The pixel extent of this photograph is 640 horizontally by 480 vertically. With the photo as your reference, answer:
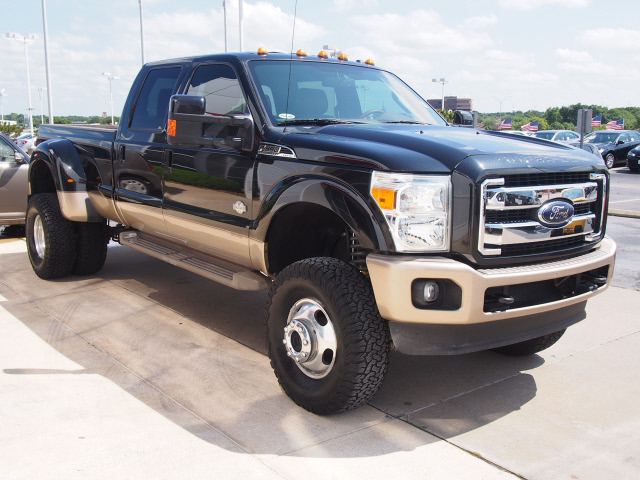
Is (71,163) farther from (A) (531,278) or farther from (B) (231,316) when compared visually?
(A) (531,278)

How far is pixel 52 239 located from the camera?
6.15m

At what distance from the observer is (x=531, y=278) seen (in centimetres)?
322

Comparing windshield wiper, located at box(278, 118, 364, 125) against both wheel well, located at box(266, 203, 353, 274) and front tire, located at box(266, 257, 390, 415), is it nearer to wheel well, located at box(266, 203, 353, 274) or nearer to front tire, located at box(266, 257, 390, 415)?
wheel well, located at box(266, 203, 353, 274)

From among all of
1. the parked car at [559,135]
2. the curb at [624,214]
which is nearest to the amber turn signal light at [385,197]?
the curb at [624,214]

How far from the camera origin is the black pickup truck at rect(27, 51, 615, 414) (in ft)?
10.2

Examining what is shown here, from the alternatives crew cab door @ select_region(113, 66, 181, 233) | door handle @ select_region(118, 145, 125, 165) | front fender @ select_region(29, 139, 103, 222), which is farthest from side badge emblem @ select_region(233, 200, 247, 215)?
front fender @ select_region(29, 139, 103, 222)

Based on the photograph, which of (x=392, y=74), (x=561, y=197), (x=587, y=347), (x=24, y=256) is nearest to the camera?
(x=561, y=197)

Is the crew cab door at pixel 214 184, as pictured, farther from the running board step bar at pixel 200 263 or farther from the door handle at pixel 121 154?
the door handle at pixel 121 154

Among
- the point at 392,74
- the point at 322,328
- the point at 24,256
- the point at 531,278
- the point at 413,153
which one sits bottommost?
the point at 24,256

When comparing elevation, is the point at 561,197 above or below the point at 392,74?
below

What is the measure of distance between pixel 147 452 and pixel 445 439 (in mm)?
1465

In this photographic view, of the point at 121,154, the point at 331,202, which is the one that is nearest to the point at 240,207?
the point at 331,202

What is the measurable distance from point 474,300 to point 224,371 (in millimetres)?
1815

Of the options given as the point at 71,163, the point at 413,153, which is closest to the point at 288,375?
the point at 413,153
